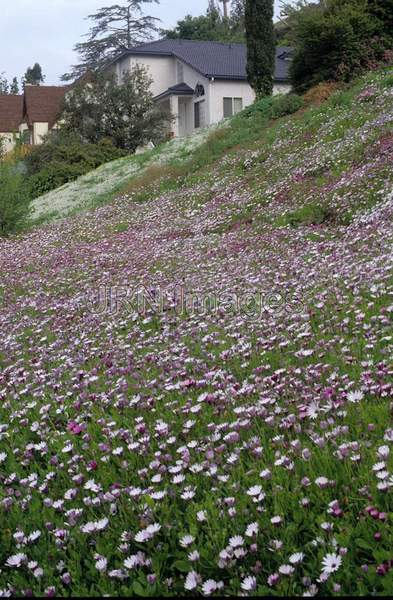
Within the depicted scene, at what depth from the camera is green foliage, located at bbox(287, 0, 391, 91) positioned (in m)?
20.2

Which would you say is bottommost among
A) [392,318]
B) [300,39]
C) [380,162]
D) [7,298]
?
[7,298]

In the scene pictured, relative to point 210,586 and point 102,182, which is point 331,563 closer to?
point 210,586

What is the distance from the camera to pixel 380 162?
11234 millimetres

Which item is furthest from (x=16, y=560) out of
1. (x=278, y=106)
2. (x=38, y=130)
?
(x=38, y=130)

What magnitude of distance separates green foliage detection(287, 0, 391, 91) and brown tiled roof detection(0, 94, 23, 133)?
53.3 meters

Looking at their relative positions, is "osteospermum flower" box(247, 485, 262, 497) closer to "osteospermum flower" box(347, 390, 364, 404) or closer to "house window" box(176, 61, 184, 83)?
"osteospermum flower" box(347, 390, 364, 404)

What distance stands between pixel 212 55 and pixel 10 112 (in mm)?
31387

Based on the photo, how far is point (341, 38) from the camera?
2023cm

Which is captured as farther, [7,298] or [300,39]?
[300,39]

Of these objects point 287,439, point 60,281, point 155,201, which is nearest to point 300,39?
point 155,201

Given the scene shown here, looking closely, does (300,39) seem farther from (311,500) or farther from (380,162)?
(311,500)

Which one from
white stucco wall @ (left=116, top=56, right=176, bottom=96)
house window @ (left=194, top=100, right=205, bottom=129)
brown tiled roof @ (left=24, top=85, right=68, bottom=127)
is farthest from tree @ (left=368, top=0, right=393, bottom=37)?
brown tiled roof @ (left=24, top=85, right=68, bottom=127)

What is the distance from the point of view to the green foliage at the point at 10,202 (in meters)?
18.4

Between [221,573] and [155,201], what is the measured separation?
16.2 metres
